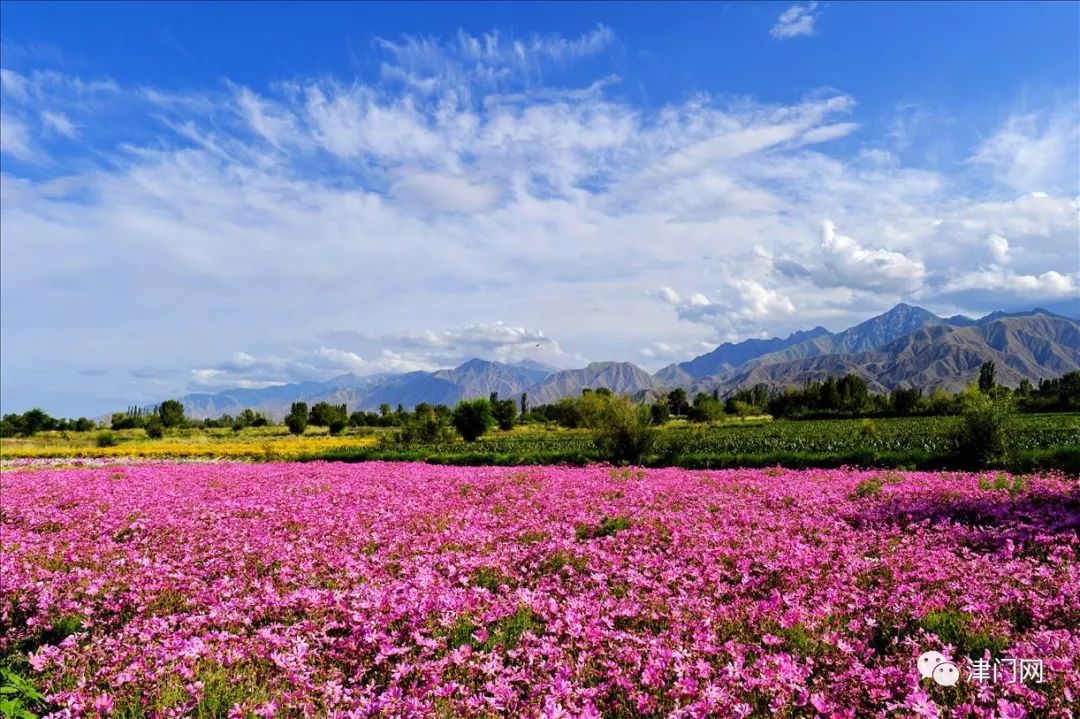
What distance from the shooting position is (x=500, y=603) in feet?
22.5

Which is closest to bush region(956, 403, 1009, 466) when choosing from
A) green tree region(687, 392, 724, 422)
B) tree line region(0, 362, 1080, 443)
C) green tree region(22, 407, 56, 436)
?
tree line region(0, 362, 1080, 443)

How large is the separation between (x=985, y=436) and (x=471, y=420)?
45752 mm

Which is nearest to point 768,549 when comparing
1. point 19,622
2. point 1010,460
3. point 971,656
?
point 971,656

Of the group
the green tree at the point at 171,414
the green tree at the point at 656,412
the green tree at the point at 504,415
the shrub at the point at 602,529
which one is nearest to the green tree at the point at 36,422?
the green tree at the point at 171,414

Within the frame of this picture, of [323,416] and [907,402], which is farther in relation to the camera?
[323,416]

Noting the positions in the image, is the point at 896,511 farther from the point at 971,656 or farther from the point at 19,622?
the point at 19,622

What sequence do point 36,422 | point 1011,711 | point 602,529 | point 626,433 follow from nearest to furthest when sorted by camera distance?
point 1011,711 < point 602,529 < point 626,433 < point 36,422

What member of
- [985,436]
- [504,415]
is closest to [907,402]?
[504,415]

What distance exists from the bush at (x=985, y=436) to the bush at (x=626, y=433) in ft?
40.6

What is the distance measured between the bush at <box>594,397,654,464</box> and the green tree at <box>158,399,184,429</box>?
94.6 meters

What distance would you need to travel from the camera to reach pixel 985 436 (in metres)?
21.5

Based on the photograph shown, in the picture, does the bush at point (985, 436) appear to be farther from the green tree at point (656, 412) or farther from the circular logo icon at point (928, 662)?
the circular logo icon at point (928, 662)

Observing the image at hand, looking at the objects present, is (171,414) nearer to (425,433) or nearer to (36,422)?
(36,422)

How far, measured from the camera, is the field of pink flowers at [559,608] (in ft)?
16.0
